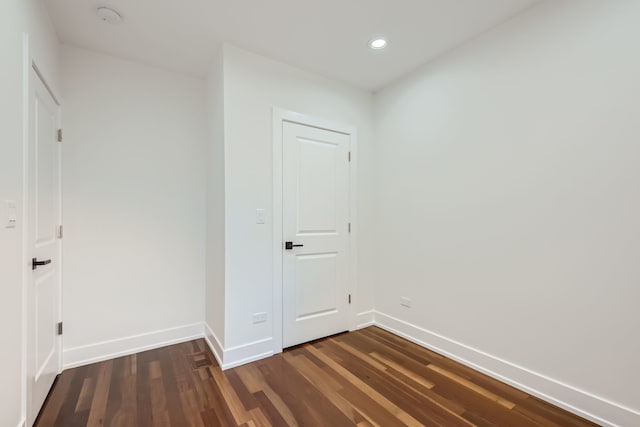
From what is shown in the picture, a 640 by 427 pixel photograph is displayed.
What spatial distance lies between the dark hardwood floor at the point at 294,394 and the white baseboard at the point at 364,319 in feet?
1.91

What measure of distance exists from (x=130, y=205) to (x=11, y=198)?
121cm

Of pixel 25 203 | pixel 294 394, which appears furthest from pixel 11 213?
pixel 294 394

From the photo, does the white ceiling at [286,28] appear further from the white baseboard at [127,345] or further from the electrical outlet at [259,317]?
the white baseboard at [127,345]

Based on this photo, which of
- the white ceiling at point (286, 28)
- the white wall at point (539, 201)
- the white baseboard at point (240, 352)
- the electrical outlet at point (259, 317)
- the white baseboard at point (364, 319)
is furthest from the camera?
the white baseboard at point (364, 319)

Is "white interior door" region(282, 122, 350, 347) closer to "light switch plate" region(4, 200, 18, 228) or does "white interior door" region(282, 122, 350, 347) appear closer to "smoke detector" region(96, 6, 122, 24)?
"smoke detector" region(96, 6, 122, 24)

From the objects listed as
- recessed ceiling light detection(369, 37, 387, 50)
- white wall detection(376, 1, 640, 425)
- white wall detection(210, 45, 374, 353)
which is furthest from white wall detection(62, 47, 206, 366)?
white wall detection(376, 1, 640, 425)

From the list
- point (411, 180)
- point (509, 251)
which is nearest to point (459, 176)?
point (411, 180)

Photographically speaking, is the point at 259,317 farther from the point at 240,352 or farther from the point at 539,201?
the point at 539,201

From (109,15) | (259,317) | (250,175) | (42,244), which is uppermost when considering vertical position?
(109,15)

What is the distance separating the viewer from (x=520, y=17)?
2.08 metres

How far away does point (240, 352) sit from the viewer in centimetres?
239

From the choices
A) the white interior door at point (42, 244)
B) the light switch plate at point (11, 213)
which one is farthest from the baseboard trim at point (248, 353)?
the light switch plate at point (11, 213)

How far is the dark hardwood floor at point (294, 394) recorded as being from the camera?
173 centimetres

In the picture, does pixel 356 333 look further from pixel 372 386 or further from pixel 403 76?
pixel 403 76
